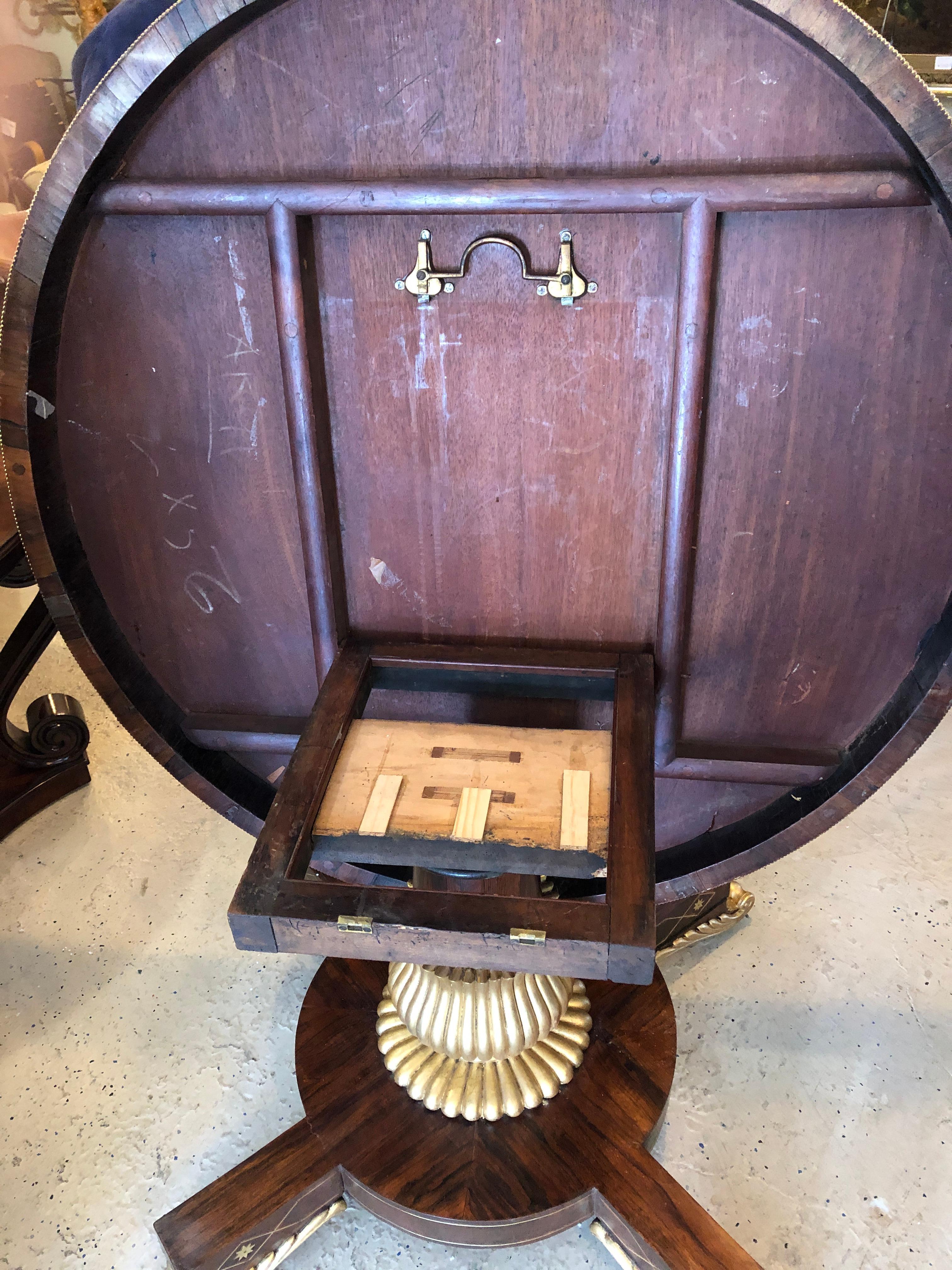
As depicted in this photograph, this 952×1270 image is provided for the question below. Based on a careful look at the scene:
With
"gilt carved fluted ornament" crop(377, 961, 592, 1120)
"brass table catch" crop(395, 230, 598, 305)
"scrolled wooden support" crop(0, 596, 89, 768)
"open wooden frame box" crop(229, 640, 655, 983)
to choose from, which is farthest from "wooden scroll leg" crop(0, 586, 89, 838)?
"brass table catch" crop(395, 230, 598, 305)

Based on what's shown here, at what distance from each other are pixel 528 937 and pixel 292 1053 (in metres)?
0.91

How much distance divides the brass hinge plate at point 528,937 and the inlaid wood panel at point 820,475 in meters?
0.45

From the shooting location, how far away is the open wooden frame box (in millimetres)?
814

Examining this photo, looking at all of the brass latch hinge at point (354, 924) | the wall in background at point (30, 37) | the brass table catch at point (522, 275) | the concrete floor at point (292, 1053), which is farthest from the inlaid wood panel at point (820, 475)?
the wall in background at point (30, 37)

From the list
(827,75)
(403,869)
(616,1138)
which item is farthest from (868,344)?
(616,1138)

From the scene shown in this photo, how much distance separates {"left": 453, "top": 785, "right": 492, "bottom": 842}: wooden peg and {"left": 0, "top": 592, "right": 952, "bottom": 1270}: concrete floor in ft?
2.41

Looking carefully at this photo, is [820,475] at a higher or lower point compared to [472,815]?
higher

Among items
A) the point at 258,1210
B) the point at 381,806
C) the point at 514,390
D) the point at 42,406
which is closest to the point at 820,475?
the point at 514,390

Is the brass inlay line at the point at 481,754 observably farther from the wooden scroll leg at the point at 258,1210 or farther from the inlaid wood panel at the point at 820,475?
the wooden scroll leg at the point at 258,1210

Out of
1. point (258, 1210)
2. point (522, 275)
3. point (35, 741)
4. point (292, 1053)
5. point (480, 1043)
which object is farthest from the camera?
point (35, 741)

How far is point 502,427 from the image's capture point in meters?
1.04

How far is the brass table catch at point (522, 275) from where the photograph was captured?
0.92 metres

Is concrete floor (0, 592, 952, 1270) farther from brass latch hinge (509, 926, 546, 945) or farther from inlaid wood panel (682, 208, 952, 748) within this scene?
brass latch hinge (509, 926, 546, 945)

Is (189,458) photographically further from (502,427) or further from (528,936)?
(528,936)
